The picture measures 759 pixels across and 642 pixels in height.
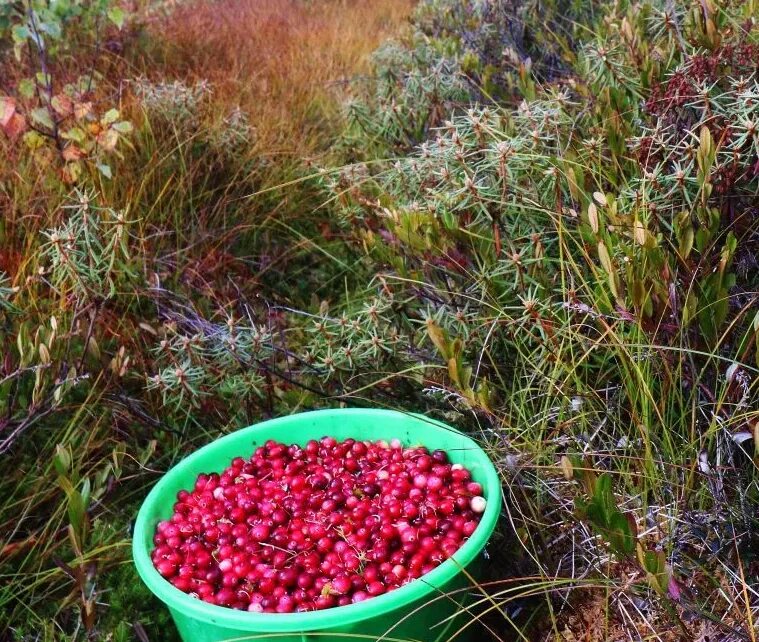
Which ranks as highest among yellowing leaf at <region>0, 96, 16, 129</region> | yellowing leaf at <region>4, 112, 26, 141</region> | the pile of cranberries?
yellowing leaf at <region>0, 96, 16, 129</region>

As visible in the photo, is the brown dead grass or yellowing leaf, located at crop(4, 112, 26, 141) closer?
yellowing leaf, located at crop(4, 112, 26, 141)

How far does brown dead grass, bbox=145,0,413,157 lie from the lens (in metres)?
4.45

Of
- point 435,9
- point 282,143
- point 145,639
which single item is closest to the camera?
point 145,639

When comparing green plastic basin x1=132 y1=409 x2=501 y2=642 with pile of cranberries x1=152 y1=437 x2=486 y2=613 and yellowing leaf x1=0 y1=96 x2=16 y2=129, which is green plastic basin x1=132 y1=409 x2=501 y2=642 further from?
yellowing leaf x1=0 y1=96 x2=16 y2=129

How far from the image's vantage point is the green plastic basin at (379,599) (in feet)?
5.80

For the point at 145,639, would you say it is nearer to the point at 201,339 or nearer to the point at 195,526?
the point at 195,526

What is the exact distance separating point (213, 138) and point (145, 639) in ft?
8.05

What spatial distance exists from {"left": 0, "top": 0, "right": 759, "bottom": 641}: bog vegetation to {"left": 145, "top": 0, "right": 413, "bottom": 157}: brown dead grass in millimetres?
484

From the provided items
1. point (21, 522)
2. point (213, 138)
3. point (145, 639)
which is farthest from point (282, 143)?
point (145, 639)

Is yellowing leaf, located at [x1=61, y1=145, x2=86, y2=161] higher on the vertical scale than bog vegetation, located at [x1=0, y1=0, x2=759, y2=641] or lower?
higher

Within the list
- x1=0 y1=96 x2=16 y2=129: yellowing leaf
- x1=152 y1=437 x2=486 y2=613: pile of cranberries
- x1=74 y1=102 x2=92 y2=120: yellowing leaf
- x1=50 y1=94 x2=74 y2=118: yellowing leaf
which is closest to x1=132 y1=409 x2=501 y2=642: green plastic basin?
x1=152 y1=437 x2=486 y2=613: pile of cranberries

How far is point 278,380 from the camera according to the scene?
2902 millimetres

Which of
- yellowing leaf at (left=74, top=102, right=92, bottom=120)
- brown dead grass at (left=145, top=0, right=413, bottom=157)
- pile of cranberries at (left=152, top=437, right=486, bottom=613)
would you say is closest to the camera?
pile of cranberries at (left=152, top=437, right=486, bottom=613)

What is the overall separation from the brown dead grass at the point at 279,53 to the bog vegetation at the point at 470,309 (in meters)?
0.48
